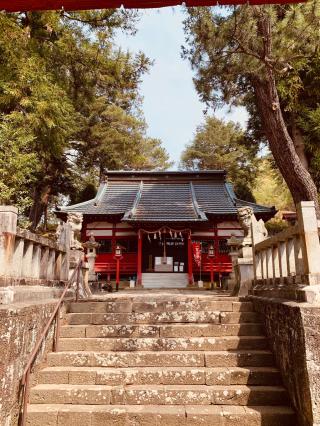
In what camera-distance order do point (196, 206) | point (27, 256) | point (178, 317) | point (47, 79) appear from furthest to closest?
point (196, 206)
point (47, 79)
point (178, 317)
point (27, 256)

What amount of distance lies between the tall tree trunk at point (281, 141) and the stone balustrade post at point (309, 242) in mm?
4817

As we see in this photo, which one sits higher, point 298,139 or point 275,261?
point 298,139

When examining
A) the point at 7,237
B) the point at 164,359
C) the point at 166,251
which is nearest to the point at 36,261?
the point at 7,237

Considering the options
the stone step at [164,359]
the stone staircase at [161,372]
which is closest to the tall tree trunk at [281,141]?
the stone staircase at [161,372]

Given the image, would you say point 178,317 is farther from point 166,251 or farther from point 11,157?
point 166,251

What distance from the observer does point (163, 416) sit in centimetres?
349

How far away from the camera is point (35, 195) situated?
69.9 ft

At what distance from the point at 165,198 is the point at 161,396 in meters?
17.2

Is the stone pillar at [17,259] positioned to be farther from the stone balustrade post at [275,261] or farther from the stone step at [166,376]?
the stone balustrade post at [275,261]

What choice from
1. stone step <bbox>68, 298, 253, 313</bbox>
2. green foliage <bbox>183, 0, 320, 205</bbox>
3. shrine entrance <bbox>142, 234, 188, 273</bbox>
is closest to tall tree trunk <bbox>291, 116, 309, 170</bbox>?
green foliage <bbox>183, 0, 320, 205</bbox>

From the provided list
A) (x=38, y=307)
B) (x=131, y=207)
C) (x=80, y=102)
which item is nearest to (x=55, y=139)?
(x=80, y=102)

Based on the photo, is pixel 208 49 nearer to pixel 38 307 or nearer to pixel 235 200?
pixel 38 307

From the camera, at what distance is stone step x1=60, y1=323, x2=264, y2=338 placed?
4.88 meters

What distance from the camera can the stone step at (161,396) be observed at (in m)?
3.75
